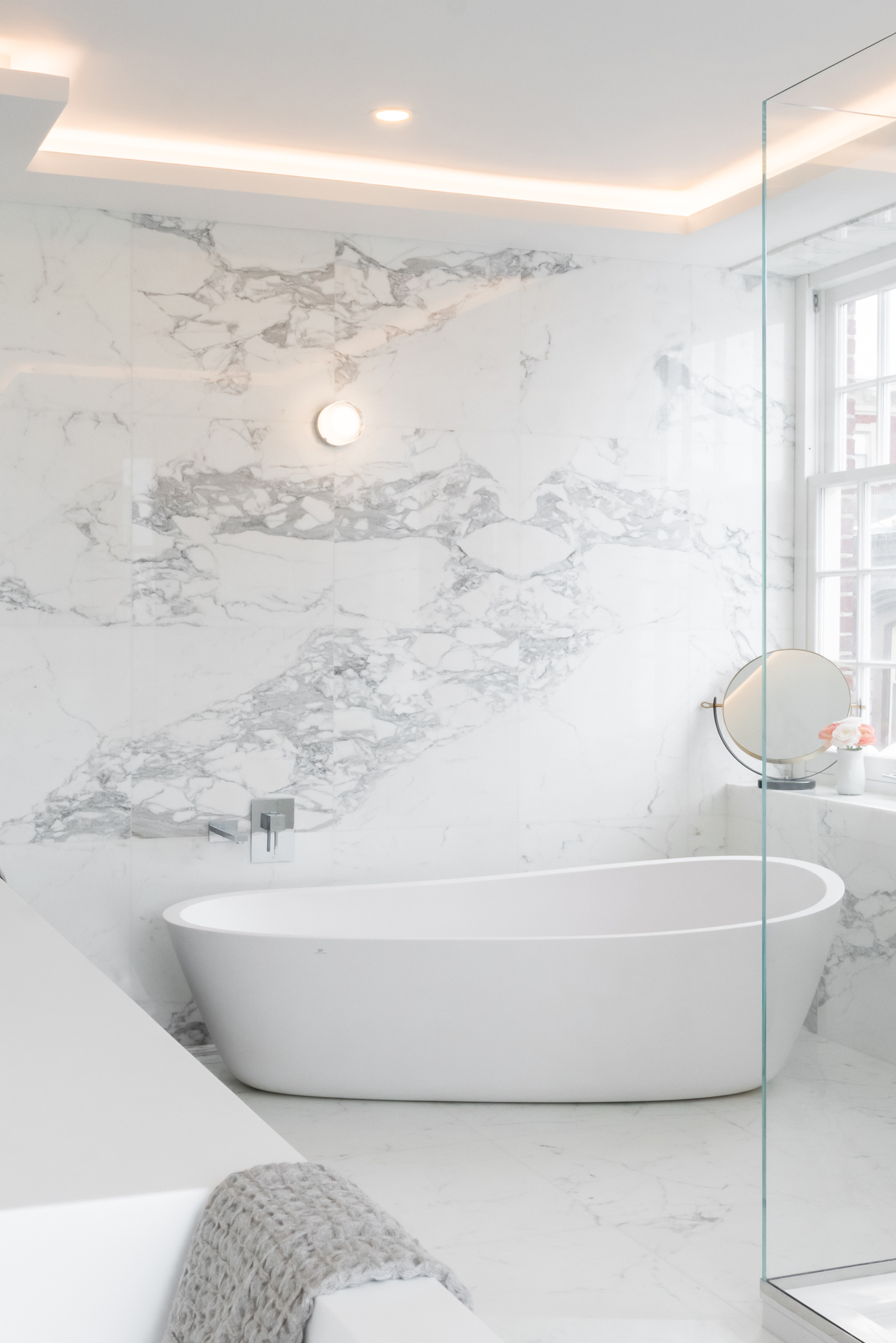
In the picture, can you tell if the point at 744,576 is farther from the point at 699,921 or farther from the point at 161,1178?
the point at 161,1178

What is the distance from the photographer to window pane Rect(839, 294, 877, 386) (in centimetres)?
210

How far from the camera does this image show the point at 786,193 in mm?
2314

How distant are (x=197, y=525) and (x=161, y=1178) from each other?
3.42 metres

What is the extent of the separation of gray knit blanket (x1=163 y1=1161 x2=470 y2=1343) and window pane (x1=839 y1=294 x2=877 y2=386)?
5.51ft

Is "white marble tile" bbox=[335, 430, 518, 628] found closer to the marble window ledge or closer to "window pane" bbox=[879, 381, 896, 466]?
the marble window ledge

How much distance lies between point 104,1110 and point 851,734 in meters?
1.48

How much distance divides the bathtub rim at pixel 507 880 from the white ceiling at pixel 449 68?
6.99 ft

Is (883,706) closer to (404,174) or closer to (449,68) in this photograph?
(449,68)

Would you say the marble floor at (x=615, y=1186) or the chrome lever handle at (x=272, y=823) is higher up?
the chrome lever handle at (x=272, y=823)

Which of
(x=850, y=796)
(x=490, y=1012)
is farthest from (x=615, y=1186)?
(x=850, y=796)

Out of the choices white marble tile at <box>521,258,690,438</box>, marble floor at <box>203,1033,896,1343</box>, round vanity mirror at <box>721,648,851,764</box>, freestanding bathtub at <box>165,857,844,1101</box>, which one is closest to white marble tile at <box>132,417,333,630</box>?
white marble tile at <box>521,258,690,438</box>

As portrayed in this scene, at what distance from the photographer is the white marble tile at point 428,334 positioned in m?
4.43

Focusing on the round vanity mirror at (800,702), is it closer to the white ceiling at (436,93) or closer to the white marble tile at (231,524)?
the white ceiling at (436,93)

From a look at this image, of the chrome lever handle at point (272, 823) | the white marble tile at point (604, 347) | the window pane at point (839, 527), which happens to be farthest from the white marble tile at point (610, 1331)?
the white marble tile at point (604, 347)
